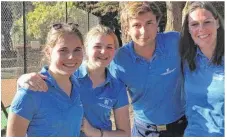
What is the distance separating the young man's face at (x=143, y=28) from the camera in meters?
2.84

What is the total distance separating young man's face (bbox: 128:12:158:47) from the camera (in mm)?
2836

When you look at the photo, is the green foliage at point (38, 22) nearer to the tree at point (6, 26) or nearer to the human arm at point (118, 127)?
the tree at point (6, 26)

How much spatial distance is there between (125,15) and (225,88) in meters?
0.92

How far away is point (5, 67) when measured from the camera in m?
7.38

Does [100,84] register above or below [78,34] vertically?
below

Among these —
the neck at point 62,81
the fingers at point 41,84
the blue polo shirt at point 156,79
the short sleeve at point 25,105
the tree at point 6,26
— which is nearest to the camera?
the short sleeve at point 25,105

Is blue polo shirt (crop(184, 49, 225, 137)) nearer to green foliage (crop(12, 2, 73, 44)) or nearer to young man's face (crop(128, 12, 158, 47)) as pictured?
young man's face (crop(128, 12, 158, 47))

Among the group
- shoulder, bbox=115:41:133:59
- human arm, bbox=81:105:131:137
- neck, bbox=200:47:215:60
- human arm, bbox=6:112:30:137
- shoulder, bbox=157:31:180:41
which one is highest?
shoulder, bbox=157:31:180:41

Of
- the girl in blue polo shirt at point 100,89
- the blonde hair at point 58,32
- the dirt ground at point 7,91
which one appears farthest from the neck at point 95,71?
the dirt ground at point 7,91

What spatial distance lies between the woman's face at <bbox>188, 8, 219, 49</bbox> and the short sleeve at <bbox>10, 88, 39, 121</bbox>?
107 centimetres

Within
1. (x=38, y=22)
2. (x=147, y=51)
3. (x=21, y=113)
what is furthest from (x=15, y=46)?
(x=21, y=113)

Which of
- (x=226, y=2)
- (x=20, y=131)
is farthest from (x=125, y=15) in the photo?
(x=20, y=131)

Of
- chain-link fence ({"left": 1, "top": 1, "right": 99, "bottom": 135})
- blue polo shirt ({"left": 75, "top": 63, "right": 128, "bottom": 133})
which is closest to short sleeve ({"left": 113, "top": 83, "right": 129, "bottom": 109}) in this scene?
blue polo shirt ({"left": 75, "top": 63, "right": 128, "bottom": 133})

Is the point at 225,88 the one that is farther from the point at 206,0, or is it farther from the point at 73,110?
the point at 73,110
